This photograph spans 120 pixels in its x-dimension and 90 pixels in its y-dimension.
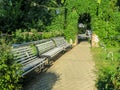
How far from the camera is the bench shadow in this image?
860 centimetres

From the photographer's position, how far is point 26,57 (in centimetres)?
969

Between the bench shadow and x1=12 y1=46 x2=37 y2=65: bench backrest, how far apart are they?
588 millimetres

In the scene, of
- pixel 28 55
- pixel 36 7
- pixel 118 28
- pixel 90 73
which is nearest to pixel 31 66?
pixel 28 55

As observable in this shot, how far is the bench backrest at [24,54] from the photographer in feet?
28.7

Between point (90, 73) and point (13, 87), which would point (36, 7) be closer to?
point (90, 73)

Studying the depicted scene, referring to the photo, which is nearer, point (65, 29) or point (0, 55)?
point (0, 55)

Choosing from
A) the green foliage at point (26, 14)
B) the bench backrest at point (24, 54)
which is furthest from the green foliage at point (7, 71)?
the green foliage at point (26, 14)

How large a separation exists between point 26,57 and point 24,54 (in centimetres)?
13

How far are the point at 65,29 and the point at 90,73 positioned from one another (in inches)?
550

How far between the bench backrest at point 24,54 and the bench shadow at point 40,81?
0.59 meters

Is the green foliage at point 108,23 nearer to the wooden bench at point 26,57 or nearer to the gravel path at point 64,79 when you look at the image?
the gravel path at point 64,79

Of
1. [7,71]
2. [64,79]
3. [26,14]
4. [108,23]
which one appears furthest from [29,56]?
[26,14]

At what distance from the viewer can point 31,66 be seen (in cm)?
909

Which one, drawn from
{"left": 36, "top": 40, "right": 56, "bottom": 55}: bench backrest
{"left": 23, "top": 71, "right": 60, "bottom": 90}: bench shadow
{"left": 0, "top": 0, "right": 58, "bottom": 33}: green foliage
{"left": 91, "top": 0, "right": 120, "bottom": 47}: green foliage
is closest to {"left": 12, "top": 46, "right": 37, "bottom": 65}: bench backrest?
{"left": 23, "top": 71, "right": 60, "bottom": 90}: bench shadow
